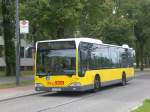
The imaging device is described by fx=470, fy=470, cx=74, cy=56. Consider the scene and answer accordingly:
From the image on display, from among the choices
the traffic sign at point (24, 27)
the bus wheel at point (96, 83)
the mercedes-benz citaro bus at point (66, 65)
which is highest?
the traffic sign at point (24, 27)

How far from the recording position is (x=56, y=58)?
72.0 feet

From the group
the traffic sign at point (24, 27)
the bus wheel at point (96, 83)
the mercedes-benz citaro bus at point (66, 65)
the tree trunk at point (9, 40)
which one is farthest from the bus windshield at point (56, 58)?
the tree trunk at point (9, 40)

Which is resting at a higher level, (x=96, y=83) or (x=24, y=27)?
(x=24, y=27)

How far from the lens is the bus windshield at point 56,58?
70.8 ft

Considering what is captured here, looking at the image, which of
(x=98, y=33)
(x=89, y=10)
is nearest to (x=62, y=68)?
(x=89, y=10)

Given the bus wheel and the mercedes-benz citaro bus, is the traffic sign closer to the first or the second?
the mercedes-benz citaro bus

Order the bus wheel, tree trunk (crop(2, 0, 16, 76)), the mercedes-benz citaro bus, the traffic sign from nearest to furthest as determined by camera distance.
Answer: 1. the mercedes-benz citaro bus
2. the bus wheel
3. the traffic sign
4. tree trunk (crop(2, 0, 16, 76))

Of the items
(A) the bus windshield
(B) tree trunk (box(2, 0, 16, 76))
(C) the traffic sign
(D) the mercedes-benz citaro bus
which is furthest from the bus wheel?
(B) tree trunk (box(2, 0, 16, 76))

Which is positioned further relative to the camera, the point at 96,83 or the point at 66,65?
the point at 96,83

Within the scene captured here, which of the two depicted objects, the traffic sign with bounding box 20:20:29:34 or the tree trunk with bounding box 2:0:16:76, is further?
the tree trunk with bounding box 2:0:16:76

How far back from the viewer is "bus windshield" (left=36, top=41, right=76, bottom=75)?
70.8 feet

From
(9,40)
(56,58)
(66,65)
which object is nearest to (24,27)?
(56,58)

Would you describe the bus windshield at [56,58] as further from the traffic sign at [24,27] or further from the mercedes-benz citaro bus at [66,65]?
the traffic sign at [24,27]

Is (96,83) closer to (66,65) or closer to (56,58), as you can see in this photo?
(66,65)
